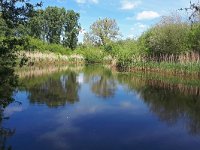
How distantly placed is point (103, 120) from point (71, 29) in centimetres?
6147

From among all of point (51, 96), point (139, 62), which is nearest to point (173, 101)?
point (51, 96)

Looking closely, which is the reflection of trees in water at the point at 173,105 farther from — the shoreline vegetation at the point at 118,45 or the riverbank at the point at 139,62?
the riverbank at the point at 139,62

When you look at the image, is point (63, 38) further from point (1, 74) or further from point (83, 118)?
point (1, 74)

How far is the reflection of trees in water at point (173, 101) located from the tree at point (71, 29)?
4810 cm

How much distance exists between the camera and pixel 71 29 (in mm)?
73375

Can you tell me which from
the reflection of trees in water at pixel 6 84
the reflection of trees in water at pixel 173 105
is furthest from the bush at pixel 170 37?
the reflection of trees in water at pixel 6 84

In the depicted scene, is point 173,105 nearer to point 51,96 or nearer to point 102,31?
point 51,96

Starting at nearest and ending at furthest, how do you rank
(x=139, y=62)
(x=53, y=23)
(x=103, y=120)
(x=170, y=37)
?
(x=103, y=120) → (x=170, y=37) → (x=139, y=62) → (x=53, y=23)

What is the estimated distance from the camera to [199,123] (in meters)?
12.7

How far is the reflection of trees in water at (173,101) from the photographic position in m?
13.4

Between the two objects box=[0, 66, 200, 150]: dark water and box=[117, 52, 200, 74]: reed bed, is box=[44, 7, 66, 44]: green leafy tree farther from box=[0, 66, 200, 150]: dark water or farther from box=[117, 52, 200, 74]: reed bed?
box=[0, 66, 200, 150]: dark water

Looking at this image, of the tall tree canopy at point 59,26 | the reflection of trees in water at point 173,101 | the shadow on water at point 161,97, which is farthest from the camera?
the tall tree canopy at point 59,26

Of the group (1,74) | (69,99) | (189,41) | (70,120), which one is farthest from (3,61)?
(189,41)

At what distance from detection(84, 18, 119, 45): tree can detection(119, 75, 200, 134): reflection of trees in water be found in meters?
57.1
